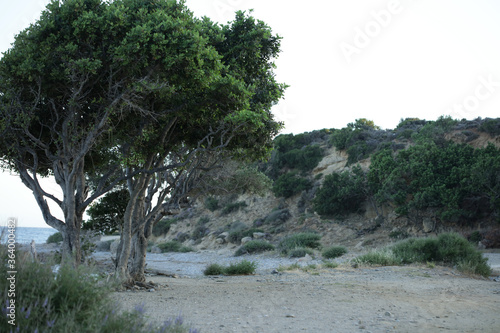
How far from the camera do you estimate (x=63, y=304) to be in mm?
3561

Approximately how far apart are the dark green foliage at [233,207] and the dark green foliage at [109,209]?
28.0 m

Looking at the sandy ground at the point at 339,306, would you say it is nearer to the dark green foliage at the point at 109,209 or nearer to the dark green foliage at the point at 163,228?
the dark green foliage at the point at 109,209

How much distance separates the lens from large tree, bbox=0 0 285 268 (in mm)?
8305

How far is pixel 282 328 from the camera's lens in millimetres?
5789

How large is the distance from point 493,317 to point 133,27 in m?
8.45

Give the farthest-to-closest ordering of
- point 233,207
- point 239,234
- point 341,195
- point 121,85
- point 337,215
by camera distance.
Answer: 1. point 233,207
2. point 239,234
3. point 337,215
4. point 341,195
5. point 121,85

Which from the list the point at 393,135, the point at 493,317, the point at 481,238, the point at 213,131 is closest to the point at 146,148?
the point at 213,131

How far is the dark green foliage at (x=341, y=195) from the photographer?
112 ft

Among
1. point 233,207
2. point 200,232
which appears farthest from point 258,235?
point 233,207

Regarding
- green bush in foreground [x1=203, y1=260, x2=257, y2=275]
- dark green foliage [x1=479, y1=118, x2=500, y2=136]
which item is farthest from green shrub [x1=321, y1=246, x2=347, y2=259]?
dark green foliage [x1=479, y1=118, x2=500, y2=136]

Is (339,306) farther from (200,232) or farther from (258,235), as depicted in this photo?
(200,232)

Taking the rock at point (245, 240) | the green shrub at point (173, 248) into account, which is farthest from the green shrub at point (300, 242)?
the green shrub at point (173, 248)

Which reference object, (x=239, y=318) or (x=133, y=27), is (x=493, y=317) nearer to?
(x=239, y=318)

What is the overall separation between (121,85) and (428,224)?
26001 mm
